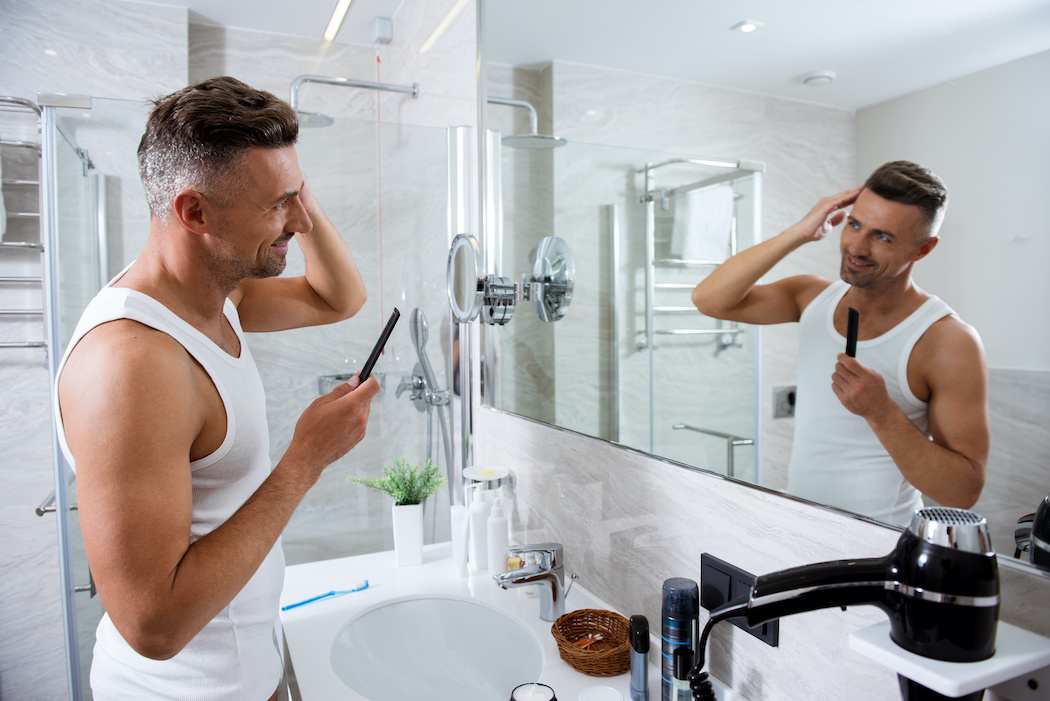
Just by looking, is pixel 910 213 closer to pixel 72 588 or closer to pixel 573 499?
pixel 573 499

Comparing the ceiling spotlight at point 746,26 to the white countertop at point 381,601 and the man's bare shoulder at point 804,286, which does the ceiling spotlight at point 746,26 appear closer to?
the man's bare shoulder at point 804,286

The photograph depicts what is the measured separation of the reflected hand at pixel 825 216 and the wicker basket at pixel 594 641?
1.80 feet

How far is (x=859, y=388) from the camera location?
59 cm

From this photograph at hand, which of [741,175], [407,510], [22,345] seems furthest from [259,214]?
[22,345]

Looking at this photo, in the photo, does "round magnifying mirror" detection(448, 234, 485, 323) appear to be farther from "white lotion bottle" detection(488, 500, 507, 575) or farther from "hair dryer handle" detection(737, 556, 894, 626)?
"hair dryer handle" detection(737, 556, 894, 626)

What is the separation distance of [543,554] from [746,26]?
0.80 meters

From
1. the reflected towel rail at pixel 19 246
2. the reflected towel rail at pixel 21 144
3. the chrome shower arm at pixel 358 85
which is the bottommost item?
the reflected towel rail at pixel 19 246

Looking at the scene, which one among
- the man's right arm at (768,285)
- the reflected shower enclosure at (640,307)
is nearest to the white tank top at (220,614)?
the reflected shower enclosure at (640,307)

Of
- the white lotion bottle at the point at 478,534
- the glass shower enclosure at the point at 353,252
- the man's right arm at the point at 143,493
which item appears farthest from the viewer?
the glass shower enclosure at the point at 353,252

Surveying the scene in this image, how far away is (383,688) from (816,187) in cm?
97

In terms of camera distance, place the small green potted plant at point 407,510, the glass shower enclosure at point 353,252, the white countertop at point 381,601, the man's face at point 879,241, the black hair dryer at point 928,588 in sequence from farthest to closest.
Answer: the glass shower enclosure at point 353,252
the small green potted plant at point 407,510
the white countertop at point 381,601
the man's face at point 879,241
the black hair dryer at point 928,588

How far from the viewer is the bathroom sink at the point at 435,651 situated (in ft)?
3.35

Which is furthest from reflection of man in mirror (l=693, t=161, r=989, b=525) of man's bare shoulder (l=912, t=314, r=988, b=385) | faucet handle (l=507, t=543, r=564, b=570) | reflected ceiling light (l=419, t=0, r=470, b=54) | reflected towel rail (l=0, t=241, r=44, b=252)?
reflected towel rail (l=0, t=241, r=44, b=252)

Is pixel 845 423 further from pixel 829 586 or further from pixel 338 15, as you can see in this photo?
pixel 338 15
